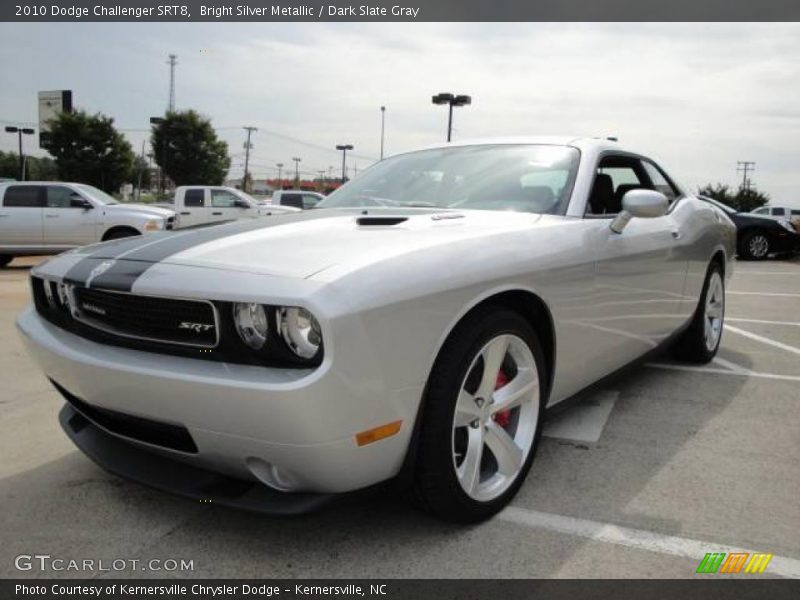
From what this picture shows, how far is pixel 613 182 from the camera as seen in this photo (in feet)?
12.2

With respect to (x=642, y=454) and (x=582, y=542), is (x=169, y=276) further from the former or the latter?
(x=642, y=454)

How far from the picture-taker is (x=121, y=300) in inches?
82.2

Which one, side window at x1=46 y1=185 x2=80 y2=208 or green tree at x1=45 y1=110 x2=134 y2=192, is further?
green tree at x1=45 y1=110 x2=134 y2=192

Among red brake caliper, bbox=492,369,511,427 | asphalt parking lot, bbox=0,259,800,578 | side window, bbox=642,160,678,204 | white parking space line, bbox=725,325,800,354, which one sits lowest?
asphalt parking lot, bbox=0,259,800,578

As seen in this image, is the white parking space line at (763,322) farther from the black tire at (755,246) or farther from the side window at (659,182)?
the black tire at (755,246)

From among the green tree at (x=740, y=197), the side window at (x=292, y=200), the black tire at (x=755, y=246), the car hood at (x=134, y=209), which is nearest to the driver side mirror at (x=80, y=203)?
the car hood at (x=134, y=209)

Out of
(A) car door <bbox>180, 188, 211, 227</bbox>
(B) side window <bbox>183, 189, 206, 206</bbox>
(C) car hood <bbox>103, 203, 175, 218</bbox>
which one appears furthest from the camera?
(B) side window <bbox>183, 189, 206, 206</bbox>

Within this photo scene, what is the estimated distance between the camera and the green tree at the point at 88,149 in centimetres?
3931

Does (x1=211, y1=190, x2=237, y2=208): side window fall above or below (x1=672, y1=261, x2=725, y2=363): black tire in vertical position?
above

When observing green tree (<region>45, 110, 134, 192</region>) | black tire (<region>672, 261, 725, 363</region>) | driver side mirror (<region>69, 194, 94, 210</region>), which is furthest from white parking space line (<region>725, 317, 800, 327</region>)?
green tree (<region>45, 110, 134, 192</region>)

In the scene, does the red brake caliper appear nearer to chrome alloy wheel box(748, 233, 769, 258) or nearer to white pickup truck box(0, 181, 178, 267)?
white pickup truck box(0, 181, 178, 267)

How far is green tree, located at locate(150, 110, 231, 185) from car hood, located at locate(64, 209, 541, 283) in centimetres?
4597

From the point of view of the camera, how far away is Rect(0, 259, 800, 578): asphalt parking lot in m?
2.07

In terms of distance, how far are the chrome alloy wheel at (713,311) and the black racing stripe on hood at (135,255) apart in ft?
10.5
